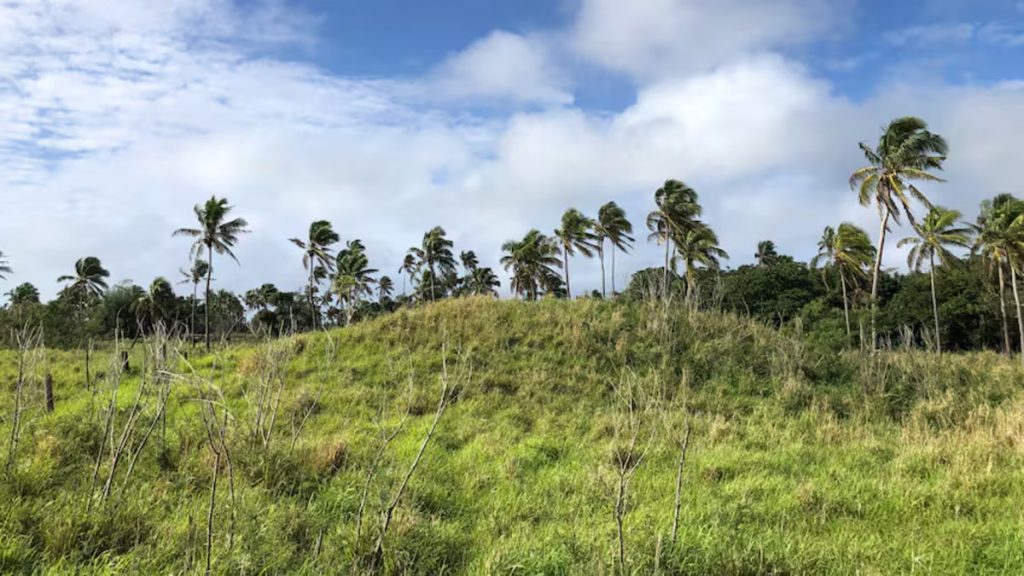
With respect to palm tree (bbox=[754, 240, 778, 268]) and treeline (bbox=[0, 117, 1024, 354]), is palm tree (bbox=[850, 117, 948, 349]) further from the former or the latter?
palm tree (bbox=[754, 240, 778, 268])

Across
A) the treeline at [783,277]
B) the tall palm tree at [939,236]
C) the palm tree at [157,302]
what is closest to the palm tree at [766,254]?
the treeline at [783,277]

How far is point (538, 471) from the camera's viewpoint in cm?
828

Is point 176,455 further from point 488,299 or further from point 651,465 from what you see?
point 488,299

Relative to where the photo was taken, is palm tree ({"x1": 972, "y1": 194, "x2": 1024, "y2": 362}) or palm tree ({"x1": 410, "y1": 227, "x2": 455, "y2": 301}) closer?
palm tree ({"x1": 972, "y1": 194, "x2": 1024, "y2": 362})

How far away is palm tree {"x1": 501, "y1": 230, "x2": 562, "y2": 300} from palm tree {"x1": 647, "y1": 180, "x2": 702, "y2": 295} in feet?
35.6

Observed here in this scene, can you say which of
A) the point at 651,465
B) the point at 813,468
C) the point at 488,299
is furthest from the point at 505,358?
the point at 813,468

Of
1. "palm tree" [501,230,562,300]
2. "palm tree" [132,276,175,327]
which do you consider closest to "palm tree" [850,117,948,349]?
"palm tree" [501,230,562,300]

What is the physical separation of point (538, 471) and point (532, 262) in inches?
1646

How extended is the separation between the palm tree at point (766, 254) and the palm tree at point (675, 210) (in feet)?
122

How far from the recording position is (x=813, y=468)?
810 cm

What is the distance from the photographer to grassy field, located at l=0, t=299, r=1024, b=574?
14.6 feet

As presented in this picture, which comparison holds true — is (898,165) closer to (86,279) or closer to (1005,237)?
(1005,237)

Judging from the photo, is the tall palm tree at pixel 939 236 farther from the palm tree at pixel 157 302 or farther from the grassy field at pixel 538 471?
the palm tree at pixel 157 302

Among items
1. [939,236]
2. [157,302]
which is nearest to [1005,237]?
[939,236]
